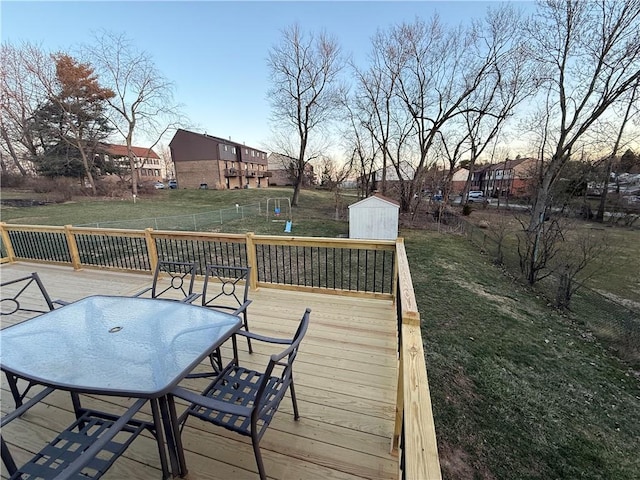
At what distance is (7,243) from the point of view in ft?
17.8

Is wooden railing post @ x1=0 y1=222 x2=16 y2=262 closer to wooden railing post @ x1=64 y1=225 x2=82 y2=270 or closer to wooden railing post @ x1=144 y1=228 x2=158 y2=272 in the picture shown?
wooden railing post @ x1=64 y1=225 x2=82 y2=270

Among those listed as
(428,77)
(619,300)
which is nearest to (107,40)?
(428,77)

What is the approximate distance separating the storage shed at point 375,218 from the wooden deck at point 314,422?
9.26m

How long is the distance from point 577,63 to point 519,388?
15358mm

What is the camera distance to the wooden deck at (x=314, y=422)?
5.29ft

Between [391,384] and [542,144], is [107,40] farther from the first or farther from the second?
[542,144]

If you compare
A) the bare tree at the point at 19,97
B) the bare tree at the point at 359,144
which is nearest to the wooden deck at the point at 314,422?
the bare tree at the point at 359,144

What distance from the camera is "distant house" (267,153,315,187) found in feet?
76.4

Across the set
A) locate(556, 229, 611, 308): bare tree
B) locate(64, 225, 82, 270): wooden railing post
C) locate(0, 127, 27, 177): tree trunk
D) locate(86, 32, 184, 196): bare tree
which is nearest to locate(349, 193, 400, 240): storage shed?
locate(556, 229, 611, 308): bare tree

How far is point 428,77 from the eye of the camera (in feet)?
55.2

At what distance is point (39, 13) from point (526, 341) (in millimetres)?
10873

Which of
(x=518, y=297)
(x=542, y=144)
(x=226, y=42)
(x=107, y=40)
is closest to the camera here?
(x=518, y=297)

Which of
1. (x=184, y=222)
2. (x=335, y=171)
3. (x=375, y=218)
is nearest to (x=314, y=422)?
(x=375, y=218)

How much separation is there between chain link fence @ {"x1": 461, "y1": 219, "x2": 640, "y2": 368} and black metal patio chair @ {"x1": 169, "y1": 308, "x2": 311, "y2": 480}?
734 cm
